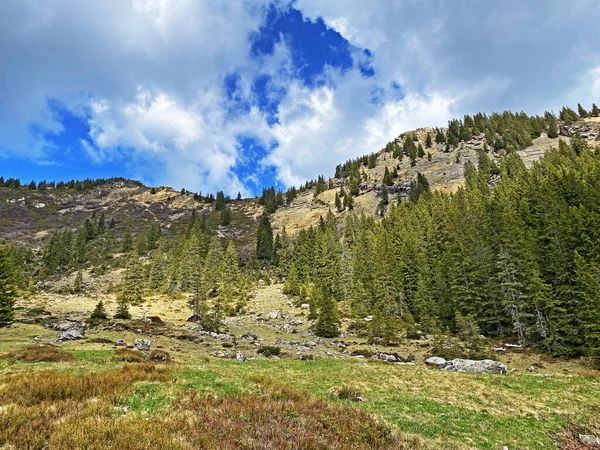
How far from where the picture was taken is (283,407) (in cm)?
1170

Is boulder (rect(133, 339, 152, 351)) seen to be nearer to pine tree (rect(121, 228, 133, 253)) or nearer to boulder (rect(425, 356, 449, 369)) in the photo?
boulder (rect(425, 356, 449, 369))

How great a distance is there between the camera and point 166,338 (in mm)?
36531

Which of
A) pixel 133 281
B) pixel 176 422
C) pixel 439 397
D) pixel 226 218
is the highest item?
pixel 226 218

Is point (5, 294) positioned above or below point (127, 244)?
below

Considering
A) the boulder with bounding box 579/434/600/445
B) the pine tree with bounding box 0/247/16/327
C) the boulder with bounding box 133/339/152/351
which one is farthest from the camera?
the pine tree with bounding box 0/247/16/327

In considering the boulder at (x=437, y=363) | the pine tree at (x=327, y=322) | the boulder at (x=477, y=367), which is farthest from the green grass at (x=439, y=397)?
the pine tree at (x=327, y=322)

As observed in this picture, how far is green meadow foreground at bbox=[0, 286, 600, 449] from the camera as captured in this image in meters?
8.25

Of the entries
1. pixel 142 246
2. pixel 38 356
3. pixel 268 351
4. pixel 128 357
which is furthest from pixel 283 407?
pixel 142 246

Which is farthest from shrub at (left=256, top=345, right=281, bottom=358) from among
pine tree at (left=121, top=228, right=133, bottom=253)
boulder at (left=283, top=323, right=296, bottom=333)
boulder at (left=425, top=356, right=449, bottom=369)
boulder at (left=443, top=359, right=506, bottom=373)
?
pine tree at (left=121, top=228, right=133, bottom=253)

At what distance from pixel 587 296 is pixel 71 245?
149770 mm

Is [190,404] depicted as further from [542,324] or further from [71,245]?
[71,245]

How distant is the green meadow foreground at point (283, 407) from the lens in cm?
825

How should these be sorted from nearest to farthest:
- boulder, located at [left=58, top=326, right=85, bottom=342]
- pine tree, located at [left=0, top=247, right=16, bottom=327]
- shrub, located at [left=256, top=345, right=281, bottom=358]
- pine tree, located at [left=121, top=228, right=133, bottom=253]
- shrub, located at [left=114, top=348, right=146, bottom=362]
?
shrub, located at [left=114, top=348, right=146, bottom=362] < boulder, located at [left=58, top=326, right=85, bottom=342] < shrub, located at [left=256, top=345, right=281, bottom=358] < pine tree, located at [left=0, top=247, right=16, bottom=327] < pine tree, located at [left=121, top=228, right=133, bottom=253]

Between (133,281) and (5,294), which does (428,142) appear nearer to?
(133,281)
